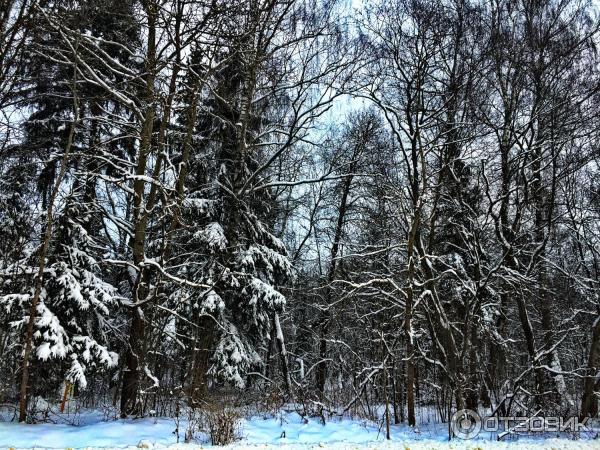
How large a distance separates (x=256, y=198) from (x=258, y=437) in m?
7.74

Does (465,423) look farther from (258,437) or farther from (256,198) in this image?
(256,198)

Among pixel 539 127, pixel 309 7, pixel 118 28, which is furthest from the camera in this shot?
pixel 539 127

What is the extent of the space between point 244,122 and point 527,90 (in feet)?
25.4

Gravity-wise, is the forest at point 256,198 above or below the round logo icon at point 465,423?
above

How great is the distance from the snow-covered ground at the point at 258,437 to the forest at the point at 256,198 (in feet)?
2.26

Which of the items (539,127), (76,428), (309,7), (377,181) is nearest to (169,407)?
(76,428)

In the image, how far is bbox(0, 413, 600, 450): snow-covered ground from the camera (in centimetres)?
656

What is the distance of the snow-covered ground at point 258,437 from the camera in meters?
6.56

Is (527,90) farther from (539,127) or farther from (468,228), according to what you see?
(468,228)

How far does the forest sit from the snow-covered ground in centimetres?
69

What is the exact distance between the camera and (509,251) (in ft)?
35.8

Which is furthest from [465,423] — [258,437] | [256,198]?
[256,198]

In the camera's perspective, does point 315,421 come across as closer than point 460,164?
Yes

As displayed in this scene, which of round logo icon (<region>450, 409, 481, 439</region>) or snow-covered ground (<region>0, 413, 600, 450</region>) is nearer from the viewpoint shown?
snow-covered ground (<region>0, 413, 600, 450</region>)
